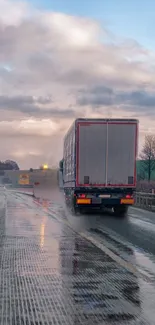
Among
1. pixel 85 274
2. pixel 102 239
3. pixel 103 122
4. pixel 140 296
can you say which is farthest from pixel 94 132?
pixel 140 296

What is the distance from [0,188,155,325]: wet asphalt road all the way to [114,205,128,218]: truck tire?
23.8 ft

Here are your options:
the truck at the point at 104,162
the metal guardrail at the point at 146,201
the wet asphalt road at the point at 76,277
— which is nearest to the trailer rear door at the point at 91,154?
the truck at the point at 104,162

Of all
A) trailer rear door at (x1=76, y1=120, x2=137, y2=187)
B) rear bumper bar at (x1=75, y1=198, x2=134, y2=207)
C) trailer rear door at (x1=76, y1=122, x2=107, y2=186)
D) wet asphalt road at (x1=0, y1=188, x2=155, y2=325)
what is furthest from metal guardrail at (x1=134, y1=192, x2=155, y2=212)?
wet asphalt road at (x1=0, y1=188, x2=155, y2=325)

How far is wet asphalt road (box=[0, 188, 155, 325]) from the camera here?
6332mm

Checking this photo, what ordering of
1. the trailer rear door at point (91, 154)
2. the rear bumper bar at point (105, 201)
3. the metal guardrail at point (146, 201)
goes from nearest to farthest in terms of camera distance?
the trailer rear door at point (91, 154)
the rear bumper bar at point (105, 201)
the metal guardrail at point (146, 201)

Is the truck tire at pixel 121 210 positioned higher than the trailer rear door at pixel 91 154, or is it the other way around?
the trailer rear door at pixel 91 154

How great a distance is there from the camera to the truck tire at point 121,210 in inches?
896

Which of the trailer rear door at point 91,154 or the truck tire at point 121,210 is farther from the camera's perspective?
the truck tire at point 121,210

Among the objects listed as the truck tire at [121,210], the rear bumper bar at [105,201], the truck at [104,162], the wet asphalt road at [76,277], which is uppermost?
the truck at [104,162]

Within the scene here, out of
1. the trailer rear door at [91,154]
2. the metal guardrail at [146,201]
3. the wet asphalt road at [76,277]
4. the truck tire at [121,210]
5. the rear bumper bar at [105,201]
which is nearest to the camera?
the wet asphalt road at [76,277]

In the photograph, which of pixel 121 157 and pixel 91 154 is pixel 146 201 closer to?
pixel 121 157

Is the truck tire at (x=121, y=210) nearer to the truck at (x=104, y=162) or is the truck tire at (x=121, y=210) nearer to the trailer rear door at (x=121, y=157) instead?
the truck at (x=104, y=162)

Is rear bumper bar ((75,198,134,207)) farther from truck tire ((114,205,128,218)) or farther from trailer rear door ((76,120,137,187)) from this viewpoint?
truck tire ((114,205,128,218))

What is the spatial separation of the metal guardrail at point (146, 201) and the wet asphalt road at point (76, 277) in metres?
13.9
